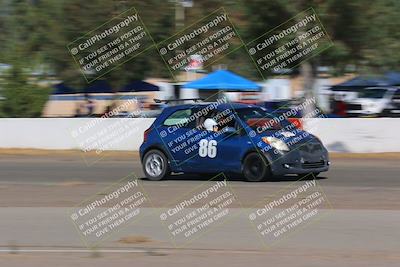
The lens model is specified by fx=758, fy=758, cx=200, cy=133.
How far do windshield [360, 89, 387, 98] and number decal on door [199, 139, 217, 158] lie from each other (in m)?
24.9

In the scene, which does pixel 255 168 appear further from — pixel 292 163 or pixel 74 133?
pixel 74 133

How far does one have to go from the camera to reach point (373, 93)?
38.7 metres

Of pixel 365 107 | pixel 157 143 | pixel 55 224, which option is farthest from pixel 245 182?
pixel 365 107

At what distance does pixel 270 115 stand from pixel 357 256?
8172 millimetres

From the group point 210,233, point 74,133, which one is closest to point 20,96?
point 74,133

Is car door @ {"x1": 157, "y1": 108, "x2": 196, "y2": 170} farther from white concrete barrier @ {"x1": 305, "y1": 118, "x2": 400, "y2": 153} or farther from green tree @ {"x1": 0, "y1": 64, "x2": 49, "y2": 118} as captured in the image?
green tree @ {"x1": 0, "y1": 64, "x2": 49, "y2": 118}

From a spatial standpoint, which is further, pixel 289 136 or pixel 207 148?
pixel 207 148

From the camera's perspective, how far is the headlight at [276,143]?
1459 cm

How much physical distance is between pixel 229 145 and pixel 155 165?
5.79 feet

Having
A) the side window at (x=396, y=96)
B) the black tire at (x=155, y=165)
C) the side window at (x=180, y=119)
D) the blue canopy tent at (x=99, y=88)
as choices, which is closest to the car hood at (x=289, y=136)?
the side window at (x=180, y=119)

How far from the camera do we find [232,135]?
15.1 metres

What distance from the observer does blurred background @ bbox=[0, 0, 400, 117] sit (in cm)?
2727

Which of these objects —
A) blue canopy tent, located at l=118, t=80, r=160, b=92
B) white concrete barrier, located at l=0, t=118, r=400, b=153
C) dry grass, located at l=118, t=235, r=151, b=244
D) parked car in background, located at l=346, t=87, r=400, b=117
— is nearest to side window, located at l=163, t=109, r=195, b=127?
dry grass, located at l=118, t=235, r=151, b=244

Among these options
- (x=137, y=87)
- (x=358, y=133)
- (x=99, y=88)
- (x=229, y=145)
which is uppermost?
(x=99, y=88)
